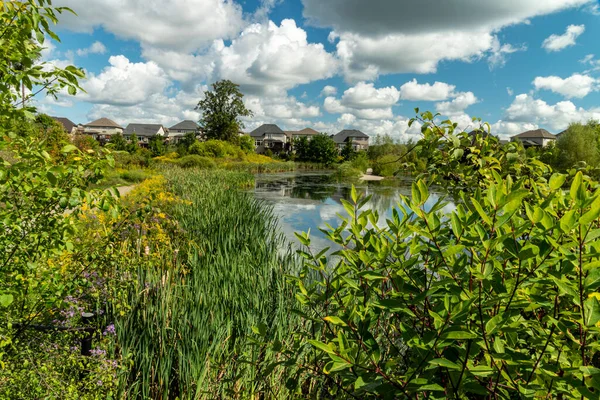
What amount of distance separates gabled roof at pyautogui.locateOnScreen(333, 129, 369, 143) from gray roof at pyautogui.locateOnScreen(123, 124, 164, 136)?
1777 inches

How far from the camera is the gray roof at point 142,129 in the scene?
84.2 meters

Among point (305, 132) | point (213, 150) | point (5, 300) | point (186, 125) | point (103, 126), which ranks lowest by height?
point (5, 300)

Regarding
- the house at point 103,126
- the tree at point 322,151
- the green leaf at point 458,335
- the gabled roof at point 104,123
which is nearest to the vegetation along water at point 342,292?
the green leaf at point 458,335

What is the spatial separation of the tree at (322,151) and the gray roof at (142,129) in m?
46.1

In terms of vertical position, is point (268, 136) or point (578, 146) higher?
point (268, 136)

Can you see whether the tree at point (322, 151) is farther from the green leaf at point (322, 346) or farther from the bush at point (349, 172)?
the green leaf at point (322, 346)

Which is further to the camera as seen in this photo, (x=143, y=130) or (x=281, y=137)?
(x=281, y=137)

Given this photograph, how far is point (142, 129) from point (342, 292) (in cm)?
9373

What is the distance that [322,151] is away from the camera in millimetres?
57719

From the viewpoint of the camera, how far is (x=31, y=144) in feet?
6.97

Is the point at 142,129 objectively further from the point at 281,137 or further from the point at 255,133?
the point at 281,137

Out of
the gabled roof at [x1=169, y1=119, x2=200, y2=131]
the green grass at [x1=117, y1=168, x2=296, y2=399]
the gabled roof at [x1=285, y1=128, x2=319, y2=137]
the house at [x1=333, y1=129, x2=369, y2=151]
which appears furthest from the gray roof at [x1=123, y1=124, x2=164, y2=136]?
the green grass at [x1=117, y1=168, x2=296, y2=399]

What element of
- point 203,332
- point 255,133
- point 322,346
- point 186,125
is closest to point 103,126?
point 186,125

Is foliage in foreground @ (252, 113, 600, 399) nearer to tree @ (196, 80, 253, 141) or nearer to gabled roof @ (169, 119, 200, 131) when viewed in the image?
tree @ (196, 80, 253, 141)
